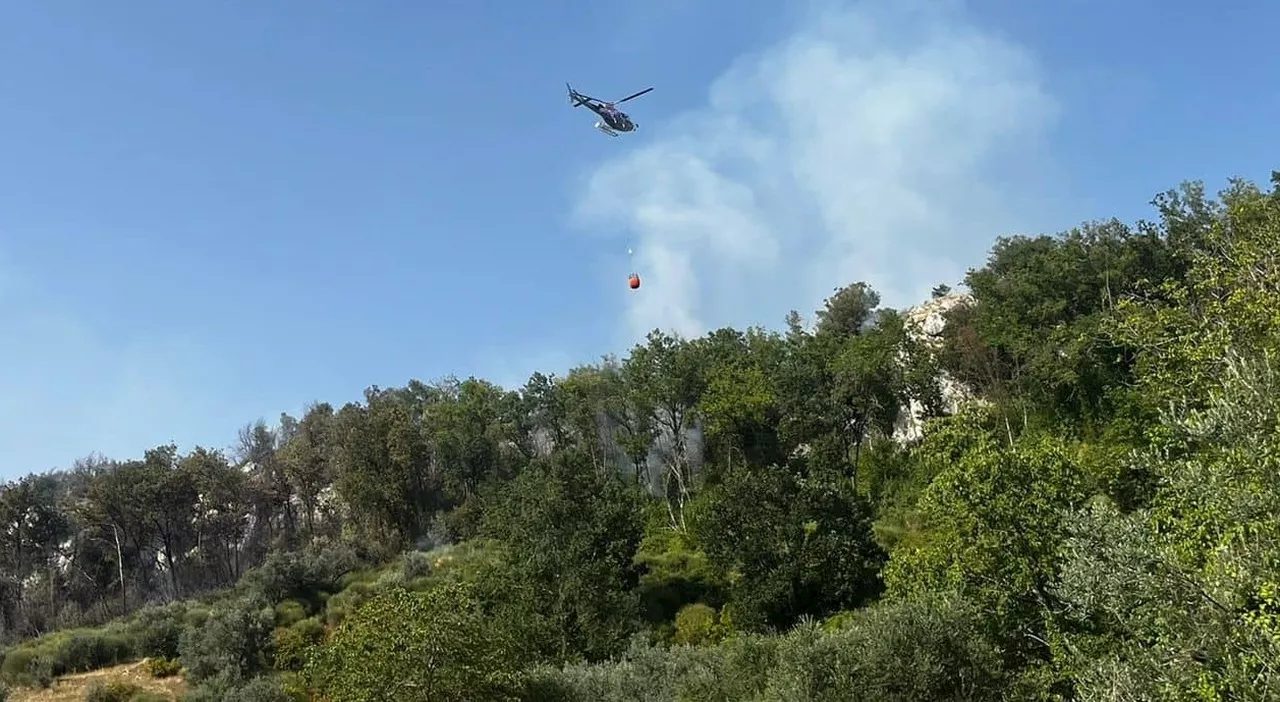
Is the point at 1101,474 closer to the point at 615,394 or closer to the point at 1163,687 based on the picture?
the point at 1163,687

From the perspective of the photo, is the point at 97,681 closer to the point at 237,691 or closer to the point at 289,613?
the point at 289,613

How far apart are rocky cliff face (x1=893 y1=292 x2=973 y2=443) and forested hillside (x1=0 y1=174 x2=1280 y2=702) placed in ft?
1.37

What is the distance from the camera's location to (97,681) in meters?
42.0

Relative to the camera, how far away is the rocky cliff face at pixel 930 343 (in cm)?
6531

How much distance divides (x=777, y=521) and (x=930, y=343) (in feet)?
84.7

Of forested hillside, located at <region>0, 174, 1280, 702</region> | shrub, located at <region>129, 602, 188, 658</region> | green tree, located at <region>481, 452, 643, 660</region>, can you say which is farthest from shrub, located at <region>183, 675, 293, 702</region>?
green tree, located at <region>481, 452, 643, 660</region>

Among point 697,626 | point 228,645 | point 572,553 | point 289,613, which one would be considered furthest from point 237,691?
point 697,626

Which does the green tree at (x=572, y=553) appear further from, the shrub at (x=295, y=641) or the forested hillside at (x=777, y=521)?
the shrub at (x=295, y=641)

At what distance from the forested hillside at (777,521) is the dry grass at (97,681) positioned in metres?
0.97

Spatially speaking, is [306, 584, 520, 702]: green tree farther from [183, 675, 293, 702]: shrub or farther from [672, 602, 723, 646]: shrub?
[672, 602, 723, 646]: shrub

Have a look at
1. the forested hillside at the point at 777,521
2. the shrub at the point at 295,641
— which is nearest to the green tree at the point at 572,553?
the forested hillside at the point at 777,521

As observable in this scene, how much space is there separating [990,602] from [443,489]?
5806 centimetres

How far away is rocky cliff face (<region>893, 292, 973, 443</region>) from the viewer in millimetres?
65312

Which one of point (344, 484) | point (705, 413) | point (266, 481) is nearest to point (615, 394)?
point (705, 413)
